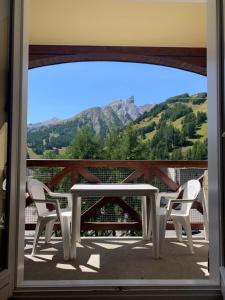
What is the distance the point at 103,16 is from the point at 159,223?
2.23 metres

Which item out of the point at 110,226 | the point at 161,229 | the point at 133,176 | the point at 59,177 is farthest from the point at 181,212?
the point at 59,177

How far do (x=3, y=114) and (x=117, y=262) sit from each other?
1.83 meters

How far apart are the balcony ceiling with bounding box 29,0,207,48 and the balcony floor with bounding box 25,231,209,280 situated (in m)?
2.28

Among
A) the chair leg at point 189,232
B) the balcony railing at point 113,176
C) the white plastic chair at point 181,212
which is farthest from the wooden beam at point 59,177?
the chair leg at point 189,232

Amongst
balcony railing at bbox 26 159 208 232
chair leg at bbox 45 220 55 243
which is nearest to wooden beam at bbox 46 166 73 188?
balcony railing at bbox 26 159 208 232

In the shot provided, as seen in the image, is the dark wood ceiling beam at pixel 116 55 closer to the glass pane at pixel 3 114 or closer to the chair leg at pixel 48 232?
the chair leg at pixel 48 232

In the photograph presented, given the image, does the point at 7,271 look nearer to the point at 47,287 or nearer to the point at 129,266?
the point at 47,287

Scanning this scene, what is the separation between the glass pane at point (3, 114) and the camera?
1.85 metres

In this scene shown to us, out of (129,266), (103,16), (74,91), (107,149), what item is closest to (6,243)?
(129,266)

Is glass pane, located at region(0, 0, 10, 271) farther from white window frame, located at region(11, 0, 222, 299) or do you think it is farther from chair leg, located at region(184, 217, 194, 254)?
chair leg, located at region(184, 217, 194, 254)

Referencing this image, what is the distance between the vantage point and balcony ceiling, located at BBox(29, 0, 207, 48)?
333cm

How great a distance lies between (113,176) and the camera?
456 cm

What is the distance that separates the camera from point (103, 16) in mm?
3578

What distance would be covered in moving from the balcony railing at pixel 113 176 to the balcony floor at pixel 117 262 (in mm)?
447
